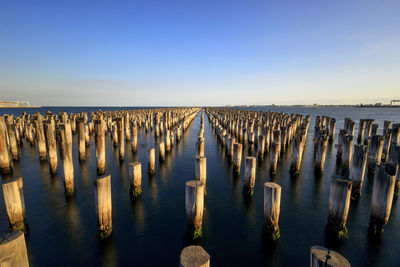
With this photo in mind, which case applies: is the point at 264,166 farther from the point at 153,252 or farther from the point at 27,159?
the point at 27,159

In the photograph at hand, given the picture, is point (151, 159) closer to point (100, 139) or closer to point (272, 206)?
point (100, 139)

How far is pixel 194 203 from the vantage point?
4.76 m

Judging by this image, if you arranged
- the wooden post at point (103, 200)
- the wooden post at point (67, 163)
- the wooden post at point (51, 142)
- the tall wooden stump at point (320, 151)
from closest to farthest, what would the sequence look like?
1. the wooden post at point (103, 200)
2. the wooden post at point (67, 163)
3. the wooden post at point (51, 142)
4. the tall wooden stump at point (320, 151)

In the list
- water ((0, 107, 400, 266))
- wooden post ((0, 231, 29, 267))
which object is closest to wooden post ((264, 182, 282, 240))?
water ((0, 107, 400, 266))

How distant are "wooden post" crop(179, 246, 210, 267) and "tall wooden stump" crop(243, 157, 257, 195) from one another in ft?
15.7

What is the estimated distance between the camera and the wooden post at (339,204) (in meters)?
4.74

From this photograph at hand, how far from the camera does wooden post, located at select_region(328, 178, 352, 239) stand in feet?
15.6

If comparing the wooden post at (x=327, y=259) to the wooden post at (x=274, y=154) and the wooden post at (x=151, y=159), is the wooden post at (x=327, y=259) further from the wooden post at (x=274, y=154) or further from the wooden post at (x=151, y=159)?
the wooden post at (x=151, y=159)

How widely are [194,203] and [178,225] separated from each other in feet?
6.75

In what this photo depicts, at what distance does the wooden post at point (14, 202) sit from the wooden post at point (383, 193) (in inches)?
386

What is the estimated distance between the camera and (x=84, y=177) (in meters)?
10.0

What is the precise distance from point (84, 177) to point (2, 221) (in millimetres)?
3900

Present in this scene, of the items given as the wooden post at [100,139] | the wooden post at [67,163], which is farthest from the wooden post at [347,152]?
the wooden post at [67,163]

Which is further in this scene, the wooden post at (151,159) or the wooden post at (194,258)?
the wooden post at (151,159)
